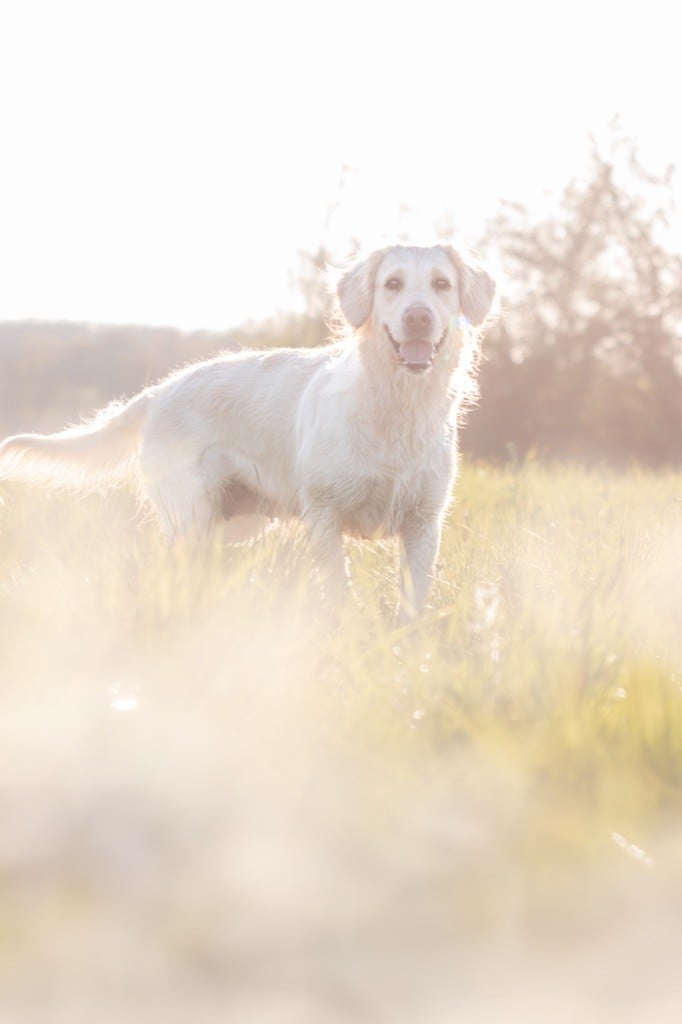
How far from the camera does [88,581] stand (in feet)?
9.26

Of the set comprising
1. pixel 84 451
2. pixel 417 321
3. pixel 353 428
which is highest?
pixel 417 321

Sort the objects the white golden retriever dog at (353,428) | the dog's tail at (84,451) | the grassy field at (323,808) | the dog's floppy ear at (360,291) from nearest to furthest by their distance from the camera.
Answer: the grassy field at (323,808) < the white golden retriever dog at (353,428) < the dog's floppy ear at (360,291) < the dog's tail at (84,451)

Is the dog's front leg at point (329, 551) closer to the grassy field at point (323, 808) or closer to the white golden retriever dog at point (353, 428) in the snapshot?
the white golden retriever dog at point (353, 428)

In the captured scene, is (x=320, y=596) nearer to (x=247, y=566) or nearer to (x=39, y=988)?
(x=247, y=566)

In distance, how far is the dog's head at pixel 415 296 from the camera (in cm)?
421

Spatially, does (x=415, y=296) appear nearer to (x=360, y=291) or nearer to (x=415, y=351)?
(x=415, y=351)

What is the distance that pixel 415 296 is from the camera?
4203 millimetres

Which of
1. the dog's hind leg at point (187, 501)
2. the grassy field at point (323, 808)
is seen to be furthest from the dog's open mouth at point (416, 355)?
the grassy field at point (323, 808)

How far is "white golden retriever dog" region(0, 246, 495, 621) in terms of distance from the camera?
427 cm

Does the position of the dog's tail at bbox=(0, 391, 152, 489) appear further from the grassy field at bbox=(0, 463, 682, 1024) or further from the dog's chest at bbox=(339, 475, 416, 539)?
the grassy field at bbox=(0, 463, 682, 1024)

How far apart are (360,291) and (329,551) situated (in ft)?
4.00

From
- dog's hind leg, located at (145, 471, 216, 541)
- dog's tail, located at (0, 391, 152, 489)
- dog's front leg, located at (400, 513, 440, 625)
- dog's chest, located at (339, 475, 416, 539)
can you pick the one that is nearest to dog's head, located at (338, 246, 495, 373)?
dog's chest, located at (339, 475, 416, 539)

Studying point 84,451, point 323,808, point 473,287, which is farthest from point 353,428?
point 323,808

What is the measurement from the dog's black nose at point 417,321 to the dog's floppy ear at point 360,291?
1.17ft
